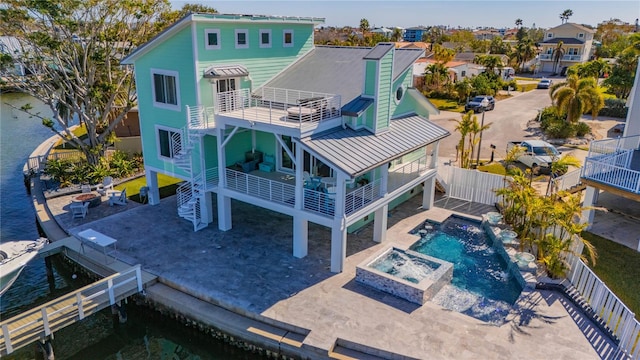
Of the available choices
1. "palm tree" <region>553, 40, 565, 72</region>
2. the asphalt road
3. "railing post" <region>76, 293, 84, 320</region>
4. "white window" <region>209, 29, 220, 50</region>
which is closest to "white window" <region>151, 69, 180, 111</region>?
"white window" <region>209, 29, 220, 50</region>

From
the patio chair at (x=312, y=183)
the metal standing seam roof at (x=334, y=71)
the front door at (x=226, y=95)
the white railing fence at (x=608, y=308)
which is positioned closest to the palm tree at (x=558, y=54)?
the metal standing seam roof at (x=334, y=71)

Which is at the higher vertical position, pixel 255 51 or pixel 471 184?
pixel 255 51

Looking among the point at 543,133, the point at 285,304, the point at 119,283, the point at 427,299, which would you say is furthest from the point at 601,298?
the point at 543,133

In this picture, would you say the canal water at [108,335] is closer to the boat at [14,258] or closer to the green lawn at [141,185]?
the boat at [14,258]

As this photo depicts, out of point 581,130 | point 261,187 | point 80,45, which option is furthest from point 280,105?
point 581,130

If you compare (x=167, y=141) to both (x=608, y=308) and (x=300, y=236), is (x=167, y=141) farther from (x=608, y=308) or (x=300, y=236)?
(x=608, y=308)

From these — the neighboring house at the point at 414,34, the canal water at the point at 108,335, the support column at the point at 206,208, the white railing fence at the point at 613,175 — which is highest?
the neighboring house at the point at 414,34
